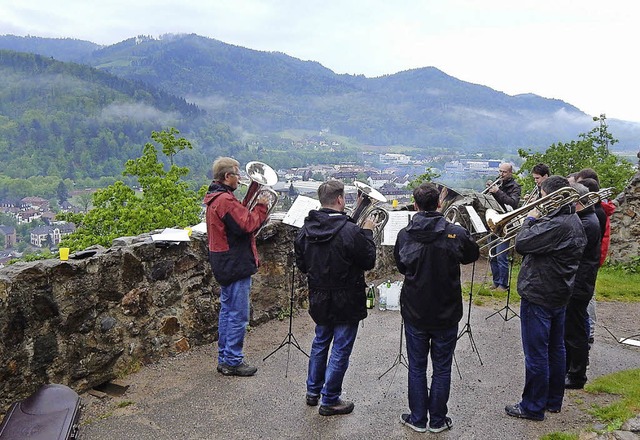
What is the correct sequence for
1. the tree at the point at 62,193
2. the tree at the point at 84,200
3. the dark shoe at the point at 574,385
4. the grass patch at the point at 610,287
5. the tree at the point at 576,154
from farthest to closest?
the tree at the point at 62,193 → the tree at the point at 84,200 → the tree at the point at 576,154 → the grass patch at the point at 610,287 → the dark shoe at the point at 574,385

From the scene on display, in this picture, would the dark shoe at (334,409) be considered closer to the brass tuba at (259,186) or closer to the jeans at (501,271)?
the brass tuba at (259,186)

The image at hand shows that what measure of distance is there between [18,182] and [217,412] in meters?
83.6

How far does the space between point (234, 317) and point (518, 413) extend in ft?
8.76

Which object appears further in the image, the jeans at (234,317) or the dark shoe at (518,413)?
the jeans at (234,317)

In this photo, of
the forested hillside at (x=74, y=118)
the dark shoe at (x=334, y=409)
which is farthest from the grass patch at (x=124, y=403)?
the forested hillside at (x=74, y=118)

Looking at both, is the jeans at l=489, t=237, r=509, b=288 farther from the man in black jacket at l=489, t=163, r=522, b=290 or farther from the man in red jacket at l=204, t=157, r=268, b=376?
the man in red jacket at l=204, t=157, r=268, b=376

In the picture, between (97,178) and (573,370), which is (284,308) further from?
(97,178)

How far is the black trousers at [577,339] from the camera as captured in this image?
4.82 m

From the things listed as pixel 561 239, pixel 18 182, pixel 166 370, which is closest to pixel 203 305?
pixel 166 370

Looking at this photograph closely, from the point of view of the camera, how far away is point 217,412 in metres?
4.52

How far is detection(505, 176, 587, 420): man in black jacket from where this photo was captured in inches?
161

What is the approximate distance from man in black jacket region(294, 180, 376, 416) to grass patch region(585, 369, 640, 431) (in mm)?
2061

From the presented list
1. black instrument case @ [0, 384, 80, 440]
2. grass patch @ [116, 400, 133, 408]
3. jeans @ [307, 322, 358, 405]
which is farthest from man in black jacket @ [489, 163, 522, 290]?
black instrument case @ [0, 384, 80, 440]

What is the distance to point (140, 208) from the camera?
69.6 feet
